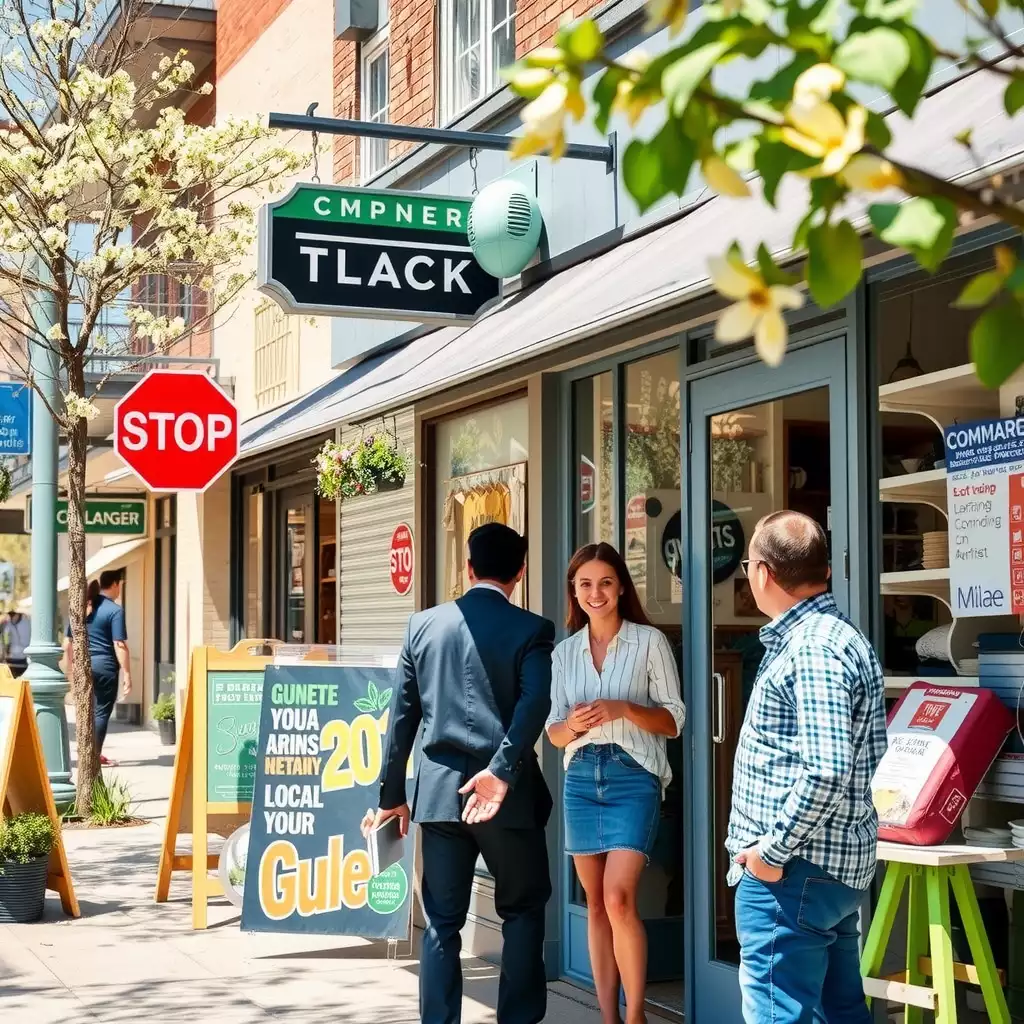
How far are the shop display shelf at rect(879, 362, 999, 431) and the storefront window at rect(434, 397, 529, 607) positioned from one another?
2860 millimetres

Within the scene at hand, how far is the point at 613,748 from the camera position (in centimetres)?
577

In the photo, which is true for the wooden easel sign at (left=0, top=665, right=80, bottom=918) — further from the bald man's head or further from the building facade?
the bald man's head

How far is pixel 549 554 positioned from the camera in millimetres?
7367

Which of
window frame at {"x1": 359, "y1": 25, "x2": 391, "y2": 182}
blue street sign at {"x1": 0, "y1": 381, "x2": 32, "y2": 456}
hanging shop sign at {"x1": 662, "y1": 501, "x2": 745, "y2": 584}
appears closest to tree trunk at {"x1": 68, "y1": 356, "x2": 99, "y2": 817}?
blue street sign at {"x1": 0, "y1": 381, "x2": 32, "y2": 456}

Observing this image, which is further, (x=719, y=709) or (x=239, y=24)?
(x=239, y=24)

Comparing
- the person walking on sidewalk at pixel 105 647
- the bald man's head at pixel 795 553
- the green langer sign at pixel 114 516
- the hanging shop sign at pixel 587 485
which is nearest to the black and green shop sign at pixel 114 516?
the green langer sign at pixel 114 516

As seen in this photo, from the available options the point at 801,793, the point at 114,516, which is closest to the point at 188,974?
the point at 801,793

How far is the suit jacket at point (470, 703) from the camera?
212 inches

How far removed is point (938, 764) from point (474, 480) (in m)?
4.20

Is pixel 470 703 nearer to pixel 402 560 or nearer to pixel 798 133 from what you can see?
pixel 402 560

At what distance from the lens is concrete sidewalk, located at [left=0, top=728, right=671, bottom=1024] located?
6.33 m

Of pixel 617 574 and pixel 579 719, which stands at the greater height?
pixel 617 574

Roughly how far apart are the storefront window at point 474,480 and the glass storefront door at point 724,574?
1.70 meters

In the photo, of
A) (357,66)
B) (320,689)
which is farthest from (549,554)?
(357,66)
